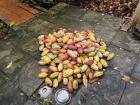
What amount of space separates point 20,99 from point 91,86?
1038 millimetres

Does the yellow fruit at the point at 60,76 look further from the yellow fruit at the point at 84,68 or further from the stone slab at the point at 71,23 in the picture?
the stone slab at the point at 71,23

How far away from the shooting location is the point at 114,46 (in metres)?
3.57

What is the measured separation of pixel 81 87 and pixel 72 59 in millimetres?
501

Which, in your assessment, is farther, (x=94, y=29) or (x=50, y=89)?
(x=94, y=29)

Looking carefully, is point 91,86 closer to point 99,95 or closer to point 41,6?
point 99,95

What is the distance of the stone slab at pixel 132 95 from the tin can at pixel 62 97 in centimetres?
74

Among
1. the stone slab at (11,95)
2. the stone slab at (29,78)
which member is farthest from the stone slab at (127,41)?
the stone slab at (11,95)

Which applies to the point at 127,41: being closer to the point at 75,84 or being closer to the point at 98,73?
the point at 98,73

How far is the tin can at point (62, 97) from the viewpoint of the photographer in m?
2.67

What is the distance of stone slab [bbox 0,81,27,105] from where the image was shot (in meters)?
2.79

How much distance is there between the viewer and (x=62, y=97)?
2695 mm

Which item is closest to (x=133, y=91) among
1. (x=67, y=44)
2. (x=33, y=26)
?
(x=67, y=44)

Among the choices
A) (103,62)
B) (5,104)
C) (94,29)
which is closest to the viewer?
(5,104)

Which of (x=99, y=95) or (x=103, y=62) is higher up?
(x=103, y=62)
